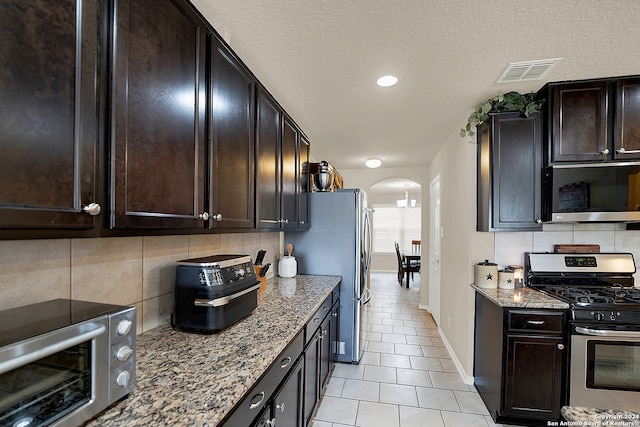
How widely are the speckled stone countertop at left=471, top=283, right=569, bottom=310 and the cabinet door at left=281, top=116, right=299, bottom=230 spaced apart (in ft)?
5.40

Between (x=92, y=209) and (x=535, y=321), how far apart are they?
254 centimetres

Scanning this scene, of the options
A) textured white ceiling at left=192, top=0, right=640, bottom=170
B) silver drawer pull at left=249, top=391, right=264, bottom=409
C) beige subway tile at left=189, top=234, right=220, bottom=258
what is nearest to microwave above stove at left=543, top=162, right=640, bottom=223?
textured white ceiling at left=192, top=0, right=640, bottom=170

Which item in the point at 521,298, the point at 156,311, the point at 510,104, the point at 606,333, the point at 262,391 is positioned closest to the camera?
the point at 262,391

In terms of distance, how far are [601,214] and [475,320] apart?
1.25 m

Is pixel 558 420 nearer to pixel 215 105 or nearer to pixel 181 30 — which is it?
pixel 215 105

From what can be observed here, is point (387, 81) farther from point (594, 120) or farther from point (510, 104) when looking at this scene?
point (594, 120)

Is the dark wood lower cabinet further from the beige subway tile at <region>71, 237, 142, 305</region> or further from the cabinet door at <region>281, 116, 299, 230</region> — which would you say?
the beige subway tile at <region>71, 237, 142, 305</region>

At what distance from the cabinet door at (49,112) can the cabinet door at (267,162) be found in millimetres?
1093

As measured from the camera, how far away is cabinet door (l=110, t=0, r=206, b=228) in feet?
2.87

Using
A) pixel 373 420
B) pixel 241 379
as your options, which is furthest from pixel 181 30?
pixel 373 420

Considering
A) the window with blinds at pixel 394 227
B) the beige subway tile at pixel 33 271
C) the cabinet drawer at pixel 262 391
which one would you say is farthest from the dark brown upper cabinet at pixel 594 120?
the window with blinds at pixel 394 227

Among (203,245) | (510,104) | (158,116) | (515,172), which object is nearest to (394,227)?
(515,172)

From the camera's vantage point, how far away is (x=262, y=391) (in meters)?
1.14

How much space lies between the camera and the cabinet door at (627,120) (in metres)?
2.11
